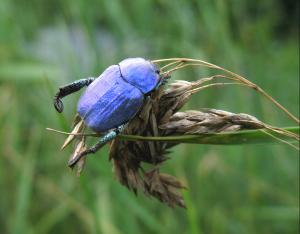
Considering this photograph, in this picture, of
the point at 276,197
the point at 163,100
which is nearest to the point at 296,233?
the point at 276,197

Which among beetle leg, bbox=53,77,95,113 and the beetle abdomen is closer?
the beetle abdomen

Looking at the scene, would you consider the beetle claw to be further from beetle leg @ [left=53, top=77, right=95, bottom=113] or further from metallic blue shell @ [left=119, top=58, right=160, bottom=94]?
metallic blue shell @ [left=119, top=58, right=160, bottom=94]

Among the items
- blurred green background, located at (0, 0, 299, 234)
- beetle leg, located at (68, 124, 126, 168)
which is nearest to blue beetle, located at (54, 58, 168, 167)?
beetle leg, located at (68, 124, 126, 168)

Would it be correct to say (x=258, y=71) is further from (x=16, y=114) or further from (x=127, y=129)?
(x=127, y=129)

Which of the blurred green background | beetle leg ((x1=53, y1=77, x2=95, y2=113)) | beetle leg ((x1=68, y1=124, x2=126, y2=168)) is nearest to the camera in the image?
beetle leg ((x1=68, y1=124, x2=126, y2=168))

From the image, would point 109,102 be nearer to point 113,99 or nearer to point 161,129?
point 113,99
